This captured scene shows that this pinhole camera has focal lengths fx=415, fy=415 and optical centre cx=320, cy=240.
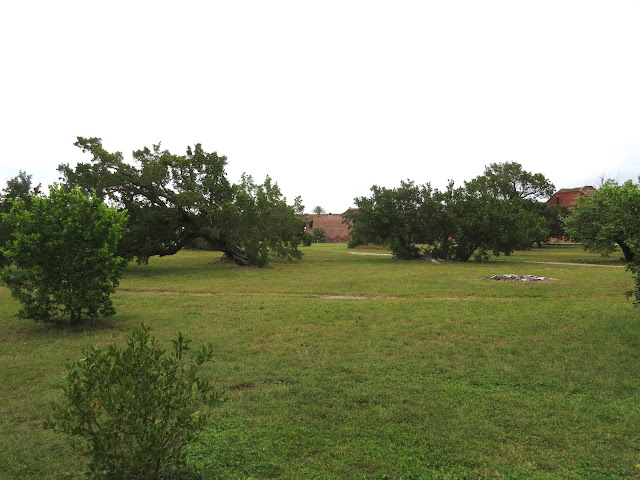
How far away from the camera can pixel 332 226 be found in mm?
90500

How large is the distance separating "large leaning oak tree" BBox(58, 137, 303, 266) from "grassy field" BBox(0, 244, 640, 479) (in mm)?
11289

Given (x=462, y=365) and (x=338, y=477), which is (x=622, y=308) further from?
(x=338, y=477)

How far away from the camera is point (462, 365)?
5887 millimetres

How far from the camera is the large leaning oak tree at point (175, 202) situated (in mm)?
21203

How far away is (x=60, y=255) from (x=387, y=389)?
23.0 feet

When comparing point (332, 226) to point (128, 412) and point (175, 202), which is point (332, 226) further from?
point (128, 412)

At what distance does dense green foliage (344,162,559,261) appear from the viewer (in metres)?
28.1

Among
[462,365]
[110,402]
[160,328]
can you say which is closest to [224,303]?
[160,328]

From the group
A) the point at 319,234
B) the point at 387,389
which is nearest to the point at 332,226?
the point at 319,234

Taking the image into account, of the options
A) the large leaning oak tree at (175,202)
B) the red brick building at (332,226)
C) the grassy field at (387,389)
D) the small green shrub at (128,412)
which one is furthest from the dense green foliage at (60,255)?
the red brick building at (332,226)

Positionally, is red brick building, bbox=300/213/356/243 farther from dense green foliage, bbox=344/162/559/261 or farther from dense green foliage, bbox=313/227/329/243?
→ dense green foliage, bbox=344/162/559/261

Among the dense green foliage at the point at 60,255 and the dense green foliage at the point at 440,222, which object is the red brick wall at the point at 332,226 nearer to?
the dense green foliage at the point at 440,222

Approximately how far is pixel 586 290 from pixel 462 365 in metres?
10.2

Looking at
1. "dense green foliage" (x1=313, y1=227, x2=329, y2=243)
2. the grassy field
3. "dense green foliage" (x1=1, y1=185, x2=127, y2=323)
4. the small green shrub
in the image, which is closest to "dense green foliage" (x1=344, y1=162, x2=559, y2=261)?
the grassy field
